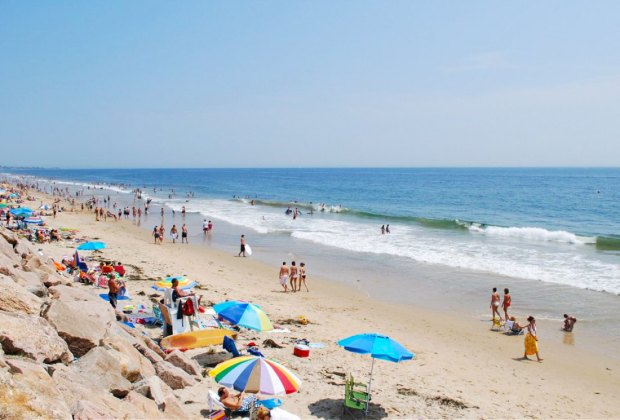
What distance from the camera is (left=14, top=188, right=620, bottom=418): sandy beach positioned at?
→ 988cm

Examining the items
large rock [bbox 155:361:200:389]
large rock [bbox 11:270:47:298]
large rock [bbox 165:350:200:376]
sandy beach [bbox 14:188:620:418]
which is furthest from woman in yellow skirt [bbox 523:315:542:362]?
large rock [bbox 11:270:47:298]

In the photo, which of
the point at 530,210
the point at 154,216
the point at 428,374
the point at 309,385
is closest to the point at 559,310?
the point at 428,374

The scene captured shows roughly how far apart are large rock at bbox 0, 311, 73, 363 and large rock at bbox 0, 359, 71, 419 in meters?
0.33

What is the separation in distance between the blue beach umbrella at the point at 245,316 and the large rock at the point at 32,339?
5722mm

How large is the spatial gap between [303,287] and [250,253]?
290 inches

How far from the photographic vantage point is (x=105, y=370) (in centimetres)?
645

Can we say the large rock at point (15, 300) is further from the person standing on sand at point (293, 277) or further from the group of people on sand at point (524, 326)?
the person standing on sand at point (293, 277)

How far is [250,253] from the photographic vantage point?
2716cm

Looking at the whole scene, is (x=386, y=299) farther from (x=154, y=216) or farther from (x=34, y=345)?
(x=154, y=216)

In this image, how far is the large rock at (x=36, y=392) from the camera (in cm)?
417

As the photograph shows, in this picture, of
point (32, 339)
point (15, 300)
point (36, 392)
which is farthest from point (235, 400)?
point (36, 392)

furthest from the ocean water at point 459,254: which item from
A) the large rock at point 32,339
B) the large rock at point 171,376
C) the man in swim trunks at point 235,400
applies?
the large rock at point 32,339

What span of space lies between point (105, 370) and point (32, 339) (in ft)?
3.33

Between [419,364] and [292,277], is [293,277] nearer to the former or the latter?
[292,277]
